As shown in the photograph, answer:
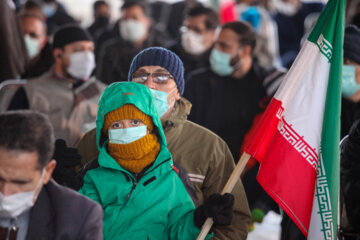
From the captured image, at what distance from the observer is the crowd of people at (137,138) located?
301 centimetres

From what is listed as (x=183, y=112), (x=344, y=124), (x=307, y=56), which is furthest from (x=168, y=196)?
(x=344, y=124)

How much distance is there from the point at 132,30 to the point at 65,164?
5085 mm

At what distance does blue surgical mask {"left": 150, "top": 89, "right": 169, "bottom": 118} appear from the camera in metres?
4.18

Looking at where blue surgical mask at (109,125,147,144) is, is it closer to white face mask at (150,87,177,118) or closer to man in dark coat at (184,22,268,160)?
white face mask at (150,87,177,118)

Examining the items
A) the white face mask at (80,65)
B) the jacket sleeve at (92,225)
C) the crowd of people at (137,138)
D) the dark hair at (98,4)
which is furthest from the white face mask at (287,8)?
the jacket sleeve at (92,225)

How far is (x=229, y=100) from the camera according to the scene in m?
6.71

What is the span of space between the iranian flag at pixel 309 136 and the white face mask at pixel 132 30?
468 centimetres

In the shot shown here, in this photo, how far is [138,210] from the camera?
357cm

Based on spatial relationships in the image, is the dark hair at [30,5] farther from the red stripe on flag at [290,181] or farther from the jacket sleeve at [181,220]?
the jacket sleeve at [181,220]

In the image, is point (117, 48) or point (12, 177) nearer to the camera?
point (12, 177)

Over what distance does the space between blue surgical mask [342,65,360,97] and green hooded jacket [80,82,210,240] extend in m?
2.00

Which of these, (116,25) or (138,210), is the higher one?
(138,210)

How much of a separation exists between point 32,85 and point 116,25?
136 inches

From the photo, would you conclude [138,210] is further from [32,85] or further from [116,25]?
[116,25]
